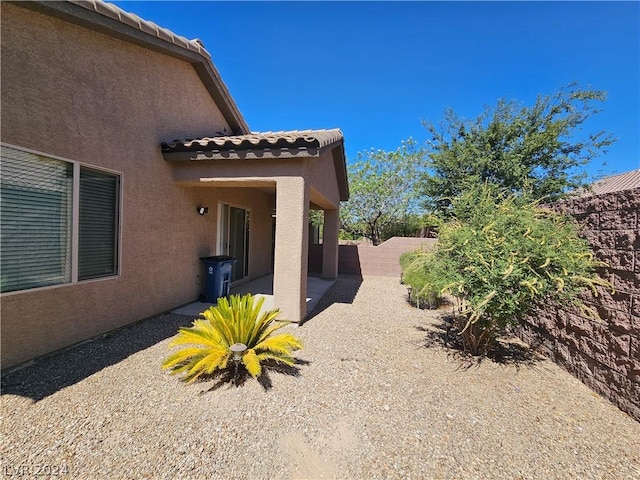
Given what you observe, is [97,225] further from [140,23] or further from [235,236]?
[235,236]

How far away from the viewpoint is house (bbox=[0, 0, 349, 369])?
13.8 ft

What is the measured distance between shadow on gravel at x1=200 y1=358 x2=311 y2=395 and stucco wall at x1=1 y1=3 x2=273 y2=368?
286 centimetres

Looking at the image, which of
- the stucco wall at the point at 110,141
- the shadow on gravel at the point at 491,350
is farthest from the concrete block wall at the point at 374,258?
the stucco wall at the point at 110,141

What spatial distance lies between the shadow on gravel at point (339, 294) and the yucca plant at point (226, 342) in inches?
92.3

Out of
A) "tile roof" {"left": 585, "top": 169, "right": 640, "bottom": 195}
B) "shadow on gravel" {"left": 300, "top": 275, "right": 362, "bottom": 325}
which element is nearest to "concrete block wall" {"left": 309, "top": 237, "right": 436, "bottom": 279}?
"shadow on gravel" {"left": 300, "top": 275, "right": 362, "bottom": 325}

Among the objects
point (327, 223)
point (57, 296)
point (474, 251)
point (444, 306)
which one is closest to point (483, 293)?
point (474, 251)

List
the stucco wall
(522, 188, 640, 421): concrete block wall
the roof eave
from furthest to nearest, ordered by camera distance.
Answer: the roof eave, the stucco wall, (522, 188, 640, 421): concrete block wall

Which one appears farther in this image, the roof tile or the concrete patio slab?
the concrete patio slab

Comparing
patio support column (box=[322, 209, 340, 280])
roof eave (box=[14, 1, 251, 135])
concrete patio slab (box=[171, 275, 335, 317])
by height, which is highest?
roof eave (box=[14, 1, 251, 135])

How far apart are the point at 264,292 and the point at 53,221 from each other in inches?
244

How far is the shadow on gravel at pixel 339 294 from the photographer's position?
8.20 meters

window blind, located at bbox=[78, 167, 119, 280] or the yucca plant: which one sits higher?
window blind, located at bbox=[78, 167, 119, 280]

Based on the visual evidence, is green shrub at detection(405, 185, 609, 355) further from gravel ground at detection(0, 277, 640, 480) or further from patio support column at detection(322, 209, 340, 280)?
patio support column at detection(322, 209, 340, 280)

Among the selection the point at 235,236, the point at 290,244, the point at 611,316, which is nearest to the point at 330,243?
the point at 235,236
